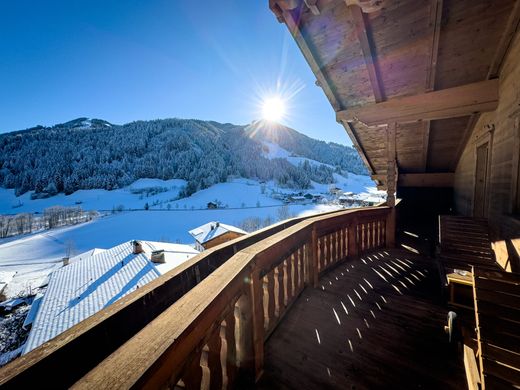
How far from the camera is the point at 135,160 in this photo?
78438 mm

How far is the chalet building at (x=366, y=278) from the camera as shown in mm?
1066

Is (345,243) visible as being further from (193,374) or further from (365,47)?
(193,374)

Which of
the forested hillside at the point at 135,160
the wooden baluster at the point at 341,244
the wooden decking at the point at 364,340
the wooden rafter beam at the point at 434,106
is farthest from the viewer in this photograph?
the forested hillside at the point at 135,160

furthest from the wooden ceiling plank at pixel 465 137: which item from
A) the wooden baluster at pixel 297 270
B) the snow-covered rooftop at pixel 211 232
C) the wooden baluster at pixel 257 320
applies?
the snow-covered rooftop at pixel 211 232

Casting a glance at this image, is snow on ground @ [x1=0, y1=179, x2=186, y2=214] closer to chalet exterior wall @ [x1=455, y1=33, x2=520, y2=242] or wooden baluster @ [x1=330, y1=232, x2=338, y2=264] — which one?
wooden baluster @ [x1=330, y1=232, x2=338, y2=264]

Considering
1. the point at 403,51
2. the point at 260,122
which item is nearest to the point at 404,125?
the point at 403,51

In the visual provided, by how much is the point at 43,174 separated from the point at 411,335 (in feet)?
330

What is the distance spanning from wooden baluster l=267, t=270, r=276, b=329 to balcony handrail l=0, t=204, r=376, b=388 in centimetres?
87

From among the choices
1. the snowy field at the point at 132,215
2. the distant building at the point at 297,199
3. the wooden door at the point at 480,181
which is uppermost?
the wooden door at the point at 480,181

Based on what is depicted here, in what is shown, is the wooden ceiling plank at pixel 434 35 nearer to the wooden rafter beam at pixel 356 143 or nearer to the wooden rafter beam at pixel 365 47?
the wooden rafter beam at pixel 365 47

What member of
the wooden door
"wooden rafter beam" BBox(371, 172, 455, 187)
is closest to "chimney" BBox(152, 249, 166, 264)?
"wooden rafter beam" BBox(371, 172, 455, 187)

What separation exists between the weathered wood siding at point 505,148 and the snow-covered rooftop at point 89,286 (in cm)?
850

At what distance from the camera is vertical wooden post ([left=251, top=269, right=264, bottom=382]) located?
6.07ft

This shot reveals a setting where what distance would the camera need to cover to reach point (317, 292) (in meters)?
3.31
